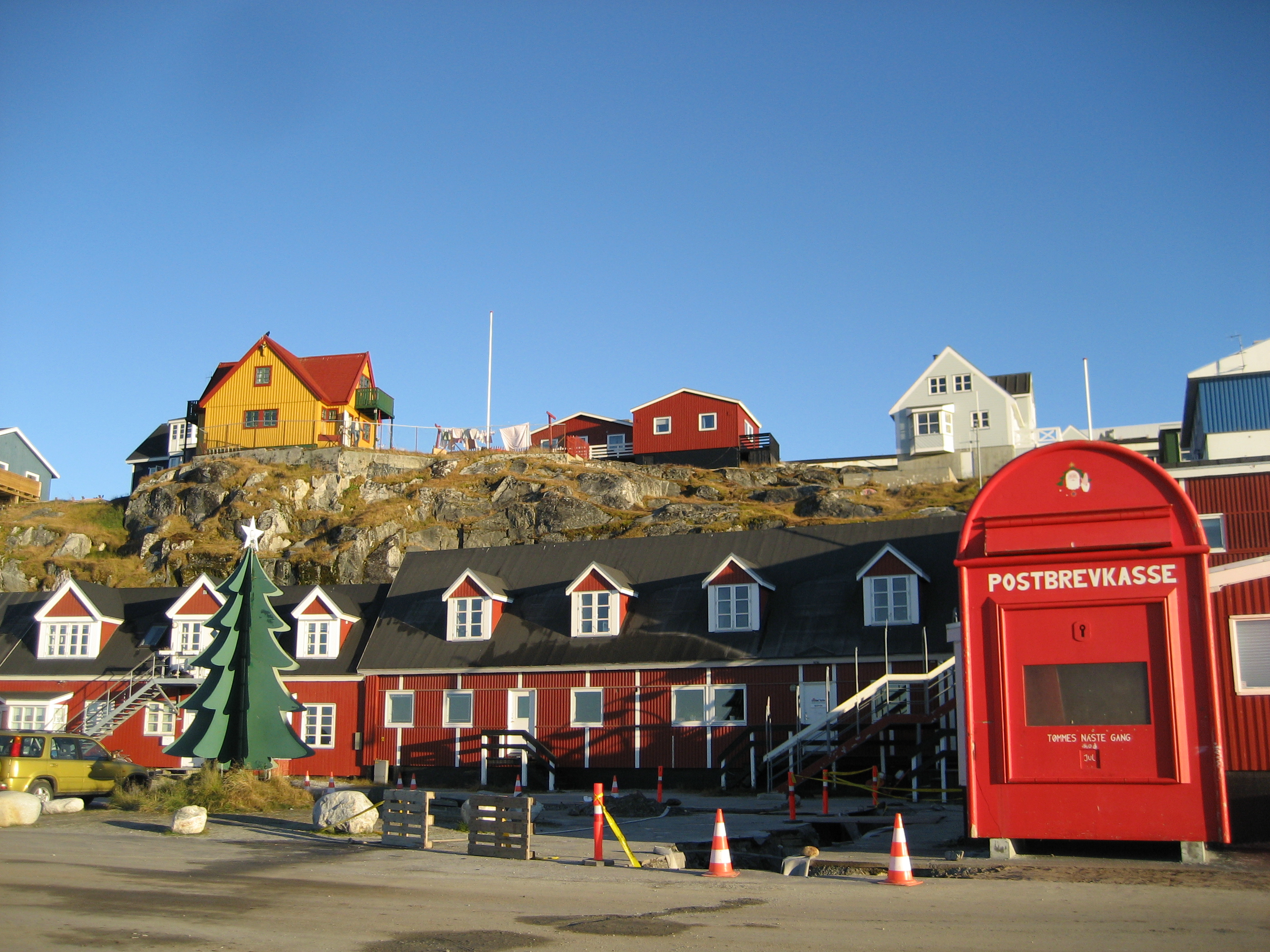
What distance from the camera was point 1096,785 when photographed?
15055 millimetres

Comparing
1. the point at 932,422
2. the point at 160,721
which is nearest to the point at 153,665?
the point at 160,721

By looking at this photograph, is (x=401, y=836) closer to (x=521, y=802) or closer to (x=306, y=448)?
(x=521, y=802)

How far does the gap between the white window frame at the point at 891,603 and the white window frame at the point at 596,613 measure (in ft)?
25.1

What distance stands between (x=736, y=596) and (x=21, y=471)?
63066mm

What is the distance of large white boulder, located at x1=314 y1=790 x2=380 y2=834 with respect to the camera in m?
20.6

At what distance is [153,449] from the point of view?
271 ft

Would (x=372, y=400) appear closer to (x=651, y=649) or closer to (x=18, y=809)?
(x=651, y=649)

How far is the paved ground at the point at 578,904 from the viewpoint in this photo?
10.2m

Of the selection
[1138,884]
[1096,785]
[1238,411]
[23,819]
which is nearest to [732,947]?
[1138,884]

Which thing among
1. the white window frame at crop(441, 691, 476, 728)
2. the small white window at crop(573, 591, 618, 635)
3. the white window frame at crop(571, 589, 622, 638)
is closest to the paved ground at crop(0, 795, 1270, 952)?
the white window frame at crop(571, 589, 622, 638)

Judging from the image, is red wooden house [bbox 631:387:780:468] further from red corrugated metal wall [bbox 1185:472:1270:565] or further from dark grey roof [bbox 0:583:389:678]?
red corrugated metal wall [bbox 1185:472:1270:565]

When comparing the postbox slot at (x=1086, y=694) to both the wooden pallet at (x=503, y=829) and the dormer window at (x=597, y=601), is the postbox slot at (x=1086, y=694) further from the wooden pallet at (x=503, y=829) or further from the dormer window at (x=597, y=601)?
the dormer window at (x=597, y=601)

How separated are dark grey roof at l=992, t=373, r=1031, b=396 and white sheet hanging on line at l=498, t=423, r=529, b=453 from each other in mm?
32046

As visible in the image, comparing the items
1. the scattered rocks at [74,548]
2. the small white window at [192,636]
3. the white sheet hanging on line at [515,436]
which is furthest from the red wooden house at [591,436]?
the small white window at [192,636]
